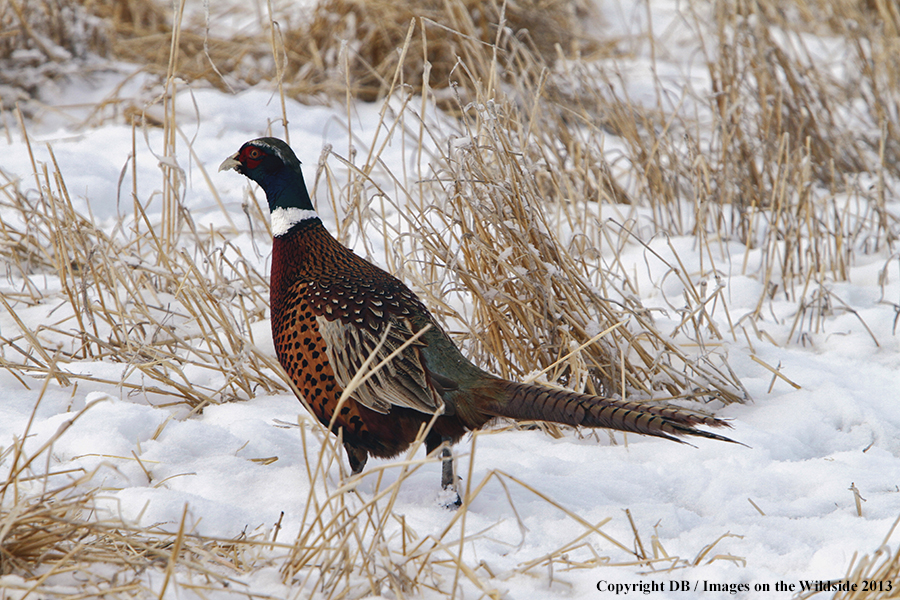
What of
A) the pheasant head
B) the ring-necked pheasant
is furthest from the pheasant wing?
the pheasant head

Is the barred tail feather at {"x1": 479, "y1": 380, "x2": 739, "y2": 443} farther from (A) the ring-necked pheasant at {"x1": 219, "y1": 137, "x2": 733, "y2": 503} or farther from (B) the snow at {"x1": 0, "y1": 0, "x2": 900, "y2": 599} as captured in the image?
(B) the snow at {"x1": 0, "y1": 0, "x2": 900, "y2": 599}

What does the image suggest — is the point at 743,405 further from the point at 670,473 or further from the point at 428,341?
the point at 428,341

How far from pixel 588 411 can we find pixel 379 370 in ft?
1.79

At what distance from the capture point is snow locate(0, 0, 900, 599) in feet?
5.99

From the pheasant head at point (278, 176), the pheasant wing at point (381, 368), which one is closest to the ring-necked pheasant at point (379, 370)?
the pheasant wing at point (381, 368)

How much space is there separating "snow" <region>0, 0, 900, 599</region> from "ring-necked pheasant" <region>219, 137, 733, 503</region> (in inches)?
6.5

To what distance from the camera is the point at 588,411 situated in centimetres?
192

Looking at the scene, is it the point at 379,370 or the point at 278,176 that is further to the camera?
the point at 278,176

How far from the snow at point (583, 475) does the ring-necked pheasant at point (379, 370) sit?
0.17m

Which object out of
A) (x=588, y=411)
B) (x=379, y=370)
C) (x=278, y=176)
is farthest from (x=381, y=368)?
(x=278, y=176)

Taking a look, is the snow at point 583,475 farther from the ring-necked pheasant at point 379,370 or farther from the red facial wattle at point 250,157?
the red facial wattle at point 250,157

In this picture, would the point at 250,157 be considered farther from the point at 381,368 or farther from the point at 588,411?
the point at 588,411

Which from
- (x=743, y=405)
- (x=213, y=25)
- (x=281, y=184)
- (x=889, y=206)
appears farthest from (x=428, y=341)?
(x=213, y=25)

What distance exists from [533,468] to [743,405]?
846 mm
